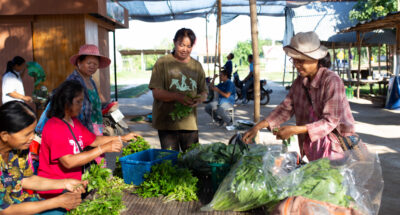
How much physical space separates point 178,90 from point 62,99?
Answer: 46.7 inches

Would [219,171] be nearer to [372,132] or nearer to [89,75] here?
[89,75]

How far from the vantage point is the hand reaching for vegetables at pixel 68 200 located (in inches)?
82.5

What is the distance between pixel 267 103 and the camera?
1416 centimetres

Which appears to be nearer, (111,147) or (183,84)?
(111,147)

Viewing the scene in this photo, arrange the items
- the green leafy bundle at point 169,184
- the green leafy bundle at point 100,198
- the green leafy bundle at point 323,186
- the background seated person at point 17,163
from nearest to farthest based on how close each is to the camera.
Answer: the green leafy bundle at point 323,186 < the background seated person at point 17,163 < the green leafy bundle at point 100,198 < the green leafy bundle at point 169,184

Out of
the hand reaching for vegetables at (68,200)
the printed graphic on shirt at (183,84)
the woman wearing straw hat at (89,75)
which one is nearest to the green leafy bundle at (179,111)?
the printed graphic on shirt at (183,84)

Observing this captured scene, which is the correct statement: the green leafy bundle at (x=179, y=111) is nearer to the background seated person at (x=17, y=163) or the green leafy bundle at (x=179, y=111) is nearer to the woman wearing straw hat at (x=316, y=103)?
the woman wearing straw hat at (x=316, y=103)

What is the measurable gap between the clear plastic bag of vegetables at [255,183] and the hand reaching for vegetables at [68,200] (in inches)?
28.2

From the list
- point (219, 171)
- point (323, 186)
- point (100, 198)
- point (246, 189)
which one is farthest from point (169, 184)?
point (323, 186)

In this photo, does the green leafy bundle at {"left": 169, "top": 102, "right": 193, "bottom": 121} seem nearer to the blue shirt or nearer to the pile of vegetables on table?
the pile of vegetables on table

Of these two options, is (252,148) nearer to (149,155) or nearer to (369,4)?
(149,155)

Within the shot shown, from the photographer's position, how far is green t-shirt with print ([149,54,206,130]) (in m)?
3.58

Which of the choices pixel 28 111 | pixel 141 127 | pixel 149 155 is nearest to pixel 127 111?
pixel 141 127

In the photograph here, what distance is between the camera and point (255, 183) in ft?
6.78
